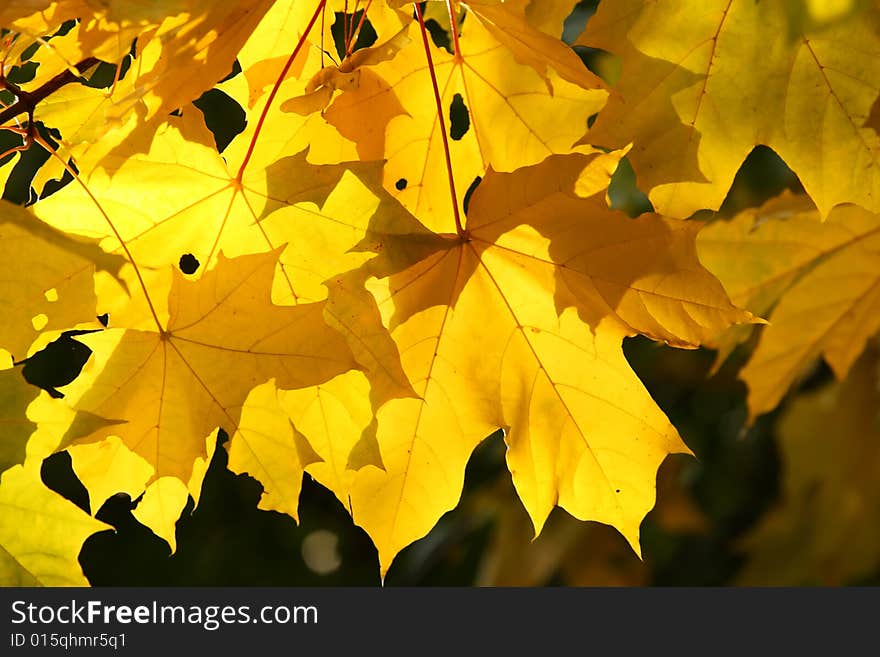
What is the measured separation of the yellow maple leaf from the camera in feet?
→ 3.26

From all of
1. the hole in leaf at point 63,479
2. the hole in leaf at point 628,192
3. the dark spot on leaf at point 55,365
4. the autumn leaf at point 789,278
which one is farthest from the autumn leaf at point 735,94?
the hole in leaf at point 63,479

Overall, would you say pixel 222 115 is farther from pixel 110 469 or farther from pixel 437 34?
pixel 110 469

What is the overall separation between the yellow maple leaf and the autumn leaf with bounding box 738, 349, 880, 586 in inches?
65.0

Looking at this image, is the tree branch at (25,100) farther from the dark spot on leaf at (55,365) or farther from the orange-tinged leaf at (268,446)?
the dark spot on leaf at (55,365)

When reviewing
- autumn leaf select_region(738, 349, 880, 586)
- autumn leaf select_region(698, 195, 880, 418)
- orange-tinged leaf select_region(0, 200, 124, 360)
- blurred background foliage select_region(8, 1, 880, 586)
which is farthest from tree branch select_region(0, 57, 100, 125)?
autumn leaf select_region(738, 349, 880, 586)

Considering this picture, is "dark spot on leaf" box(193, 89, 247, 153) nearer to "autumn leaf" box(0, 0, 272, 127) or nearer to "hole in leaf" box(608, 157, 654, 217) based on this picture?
"hole in leaf" box(608, 157, 654, 217)

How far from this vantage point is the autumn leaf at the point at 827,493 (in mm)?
2592

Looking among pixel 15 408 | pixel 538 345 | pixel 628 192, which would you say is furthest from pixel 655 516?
pixel 15 408

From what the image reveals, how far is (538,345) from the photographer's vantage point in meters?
1.08

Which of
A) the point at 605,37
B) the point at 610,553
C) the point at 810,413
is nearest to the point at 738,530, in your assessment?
the point at 610,553

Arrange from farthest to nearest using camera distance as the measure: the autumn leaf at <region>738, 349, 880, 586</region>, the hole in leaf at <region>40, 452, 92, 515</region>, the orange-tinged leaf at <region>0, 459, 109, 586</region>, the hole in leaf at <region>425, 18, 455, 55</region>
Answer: the hole in leaf at <region>40, 452, 92, 515</region> → the autumn leaf at <region>738, 349, 880, 586</region> → the hole in leaf at <region>425, 18, 455, 55</region> → the orange-tinged leaf at <region>0, 459, 109, 586</region>

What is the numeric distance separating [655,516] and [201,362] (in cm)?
265

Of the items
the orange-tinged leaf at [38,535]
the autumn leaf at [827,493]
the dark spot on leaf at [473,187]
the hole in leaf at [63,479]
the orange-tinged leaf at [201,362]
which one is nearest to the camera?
the orange-tinged leaf at [201,362]

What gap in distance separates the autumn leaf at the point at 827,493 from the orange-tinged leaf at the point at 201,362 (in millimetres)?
1926
